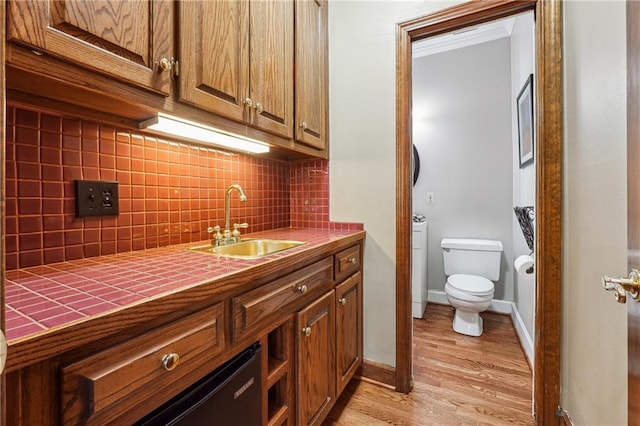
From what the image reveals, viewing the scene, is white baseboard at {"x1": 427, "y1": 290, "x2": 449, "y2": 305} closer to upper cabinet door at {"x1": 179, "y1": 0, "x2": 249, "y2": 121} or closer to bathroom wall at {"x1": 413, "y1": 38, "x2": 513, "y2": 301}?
bathroom wall at {"x1": 413, "y1": 38, "x2": 513, "y2": 301}

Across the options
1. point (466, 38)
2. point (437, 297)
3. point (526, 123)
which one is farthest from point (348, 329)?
point (466, 38)

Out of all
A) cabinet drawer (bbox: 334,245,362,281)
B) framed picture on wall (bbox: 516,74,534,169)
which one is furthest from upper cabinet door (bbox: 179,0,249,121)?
framed picture on wall (bbox: 516,74,534,169)

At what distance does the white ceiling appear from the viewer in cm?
272

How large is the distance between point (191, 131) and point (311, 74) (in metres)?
0.85

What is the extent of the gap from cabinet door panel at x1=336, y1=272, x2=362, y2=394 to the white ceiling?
240 centimetres

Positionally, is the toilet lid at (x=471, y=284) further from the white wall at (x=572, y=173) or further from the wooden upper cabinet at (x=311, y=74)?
the wooden upper cabinet at (x=311, y=74)

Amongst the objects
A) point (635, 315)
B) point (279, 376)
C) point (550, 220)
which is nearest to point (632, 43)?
point (635, 315)

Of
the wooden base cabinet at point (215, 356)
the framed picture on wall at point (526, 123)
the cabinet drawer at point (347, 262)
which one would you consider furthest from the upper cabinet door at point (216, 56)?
the framed picture on wall at point (526, 123)

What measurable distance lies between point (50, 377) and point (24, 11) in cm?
72

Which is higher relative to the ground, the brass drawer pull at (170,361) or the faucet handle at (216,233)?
the faucet handle at (216,233)

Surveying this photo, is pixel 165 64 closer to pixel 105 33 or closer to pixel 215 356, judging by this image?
pixel 105 33

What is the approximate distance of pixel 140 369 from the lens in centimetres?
55

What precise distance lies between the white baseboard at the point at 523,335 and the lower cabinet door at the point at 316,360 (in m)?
1.47

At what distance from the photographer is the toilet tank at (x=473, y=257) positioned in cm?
263
